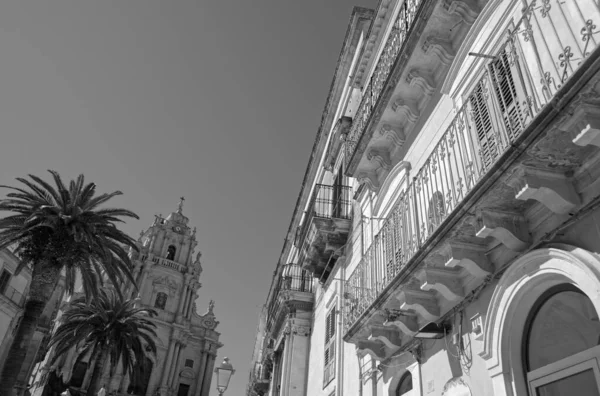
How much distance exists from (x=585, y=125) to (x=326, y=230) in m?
10.1

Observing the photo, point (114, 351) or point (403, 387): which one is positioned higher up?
point (114, 351)

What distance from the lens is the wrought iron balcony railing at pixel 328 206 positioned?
1391cm

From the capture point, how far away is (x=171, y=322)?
59.2 m

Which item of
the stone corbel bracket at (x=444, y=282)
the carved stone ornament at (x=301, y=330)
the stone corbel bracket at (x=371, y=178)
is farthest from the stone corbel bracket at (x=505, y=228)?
the carved stone ornament at (x=301, y=330)

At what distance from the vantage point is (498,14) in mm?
6594

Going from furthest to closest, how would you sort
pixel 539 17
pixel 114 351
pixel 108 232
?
pixel 114 351, pixel 108 232, pixel 539 17

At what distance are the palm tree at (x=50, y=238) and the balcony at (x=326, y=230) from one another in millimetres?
7967

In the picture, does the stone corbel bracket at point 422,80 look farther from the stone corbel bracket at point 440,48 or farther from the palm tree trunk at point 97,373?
the palm tree trunk at point 97,373

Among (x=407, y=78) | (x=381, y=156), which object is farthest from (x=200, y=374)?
(x=407, y=78)

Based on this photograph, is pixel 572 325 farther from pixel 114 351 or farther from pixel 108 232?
pixel 114 351

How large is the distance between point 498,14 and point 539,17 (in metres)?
1.39

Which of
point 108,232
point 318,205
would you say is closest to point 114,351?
point 108,232

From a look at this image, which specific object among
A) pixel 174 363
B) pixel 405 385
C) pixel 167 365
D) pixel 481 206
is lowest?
pixel 405 385

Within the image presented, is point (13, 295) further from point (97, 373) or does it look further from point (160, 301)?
point (160, 301)
